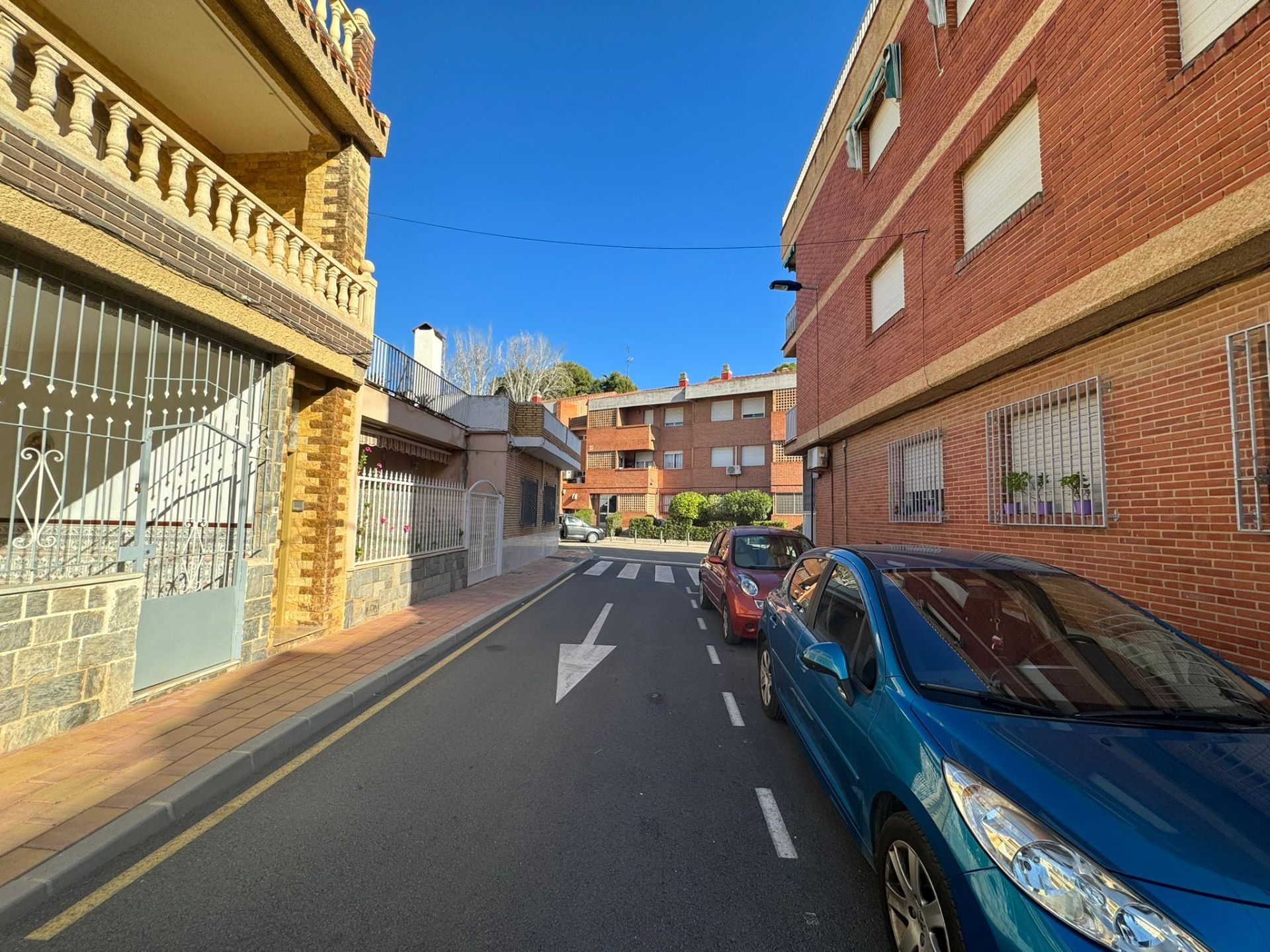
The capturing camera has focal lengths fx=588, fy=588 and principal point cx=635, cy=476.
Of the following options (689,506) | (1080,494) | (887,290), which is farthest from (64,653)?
(689,506)

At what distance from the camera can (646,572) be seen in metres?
17.8

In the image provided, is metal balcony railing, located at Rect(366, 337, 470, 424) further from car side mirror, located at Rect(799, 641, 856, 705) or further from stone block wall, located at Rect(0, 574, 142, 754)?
car side mirror, located at Rect(799, 641, 856, 705)

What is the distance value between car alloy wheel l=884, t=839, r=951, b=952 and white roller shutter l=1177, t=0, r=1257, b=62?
6.16 metres

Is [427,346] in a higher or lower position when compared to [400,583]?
higher

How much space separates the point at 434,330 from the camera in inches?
619

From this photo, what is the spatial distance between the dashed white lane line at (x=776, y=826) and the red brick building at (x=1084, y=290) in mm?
3592

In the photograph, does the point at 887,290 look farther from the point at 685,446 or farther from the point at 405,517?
the point at 685,446

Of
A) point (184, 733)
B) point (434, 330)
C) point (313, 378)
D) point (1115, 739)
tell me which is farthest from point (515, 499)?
point (1115, 739)

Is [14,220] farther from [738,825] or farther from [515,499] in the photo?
[515,499]

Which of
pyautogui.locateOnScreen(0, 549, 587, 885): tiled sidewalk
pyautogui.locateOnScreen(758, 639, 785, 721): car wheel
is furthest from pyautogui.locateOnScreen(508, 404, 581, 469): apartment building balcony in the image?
pyautogui.locateOnScreen(758, 639, 785, 721): car wheel

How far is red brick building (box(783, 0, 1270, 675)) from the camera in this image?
4.25 meters

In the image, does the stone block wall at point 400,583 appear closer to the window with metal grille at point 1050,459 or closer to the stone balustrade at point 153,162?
the stone balustrade at point 153,162

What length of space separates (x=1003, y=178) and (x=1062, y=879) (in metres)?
7.98

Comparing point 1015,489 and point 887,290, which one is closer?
point 1015,489
